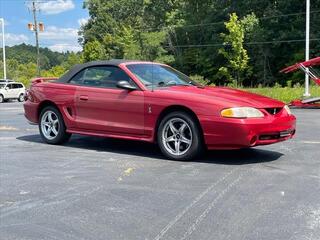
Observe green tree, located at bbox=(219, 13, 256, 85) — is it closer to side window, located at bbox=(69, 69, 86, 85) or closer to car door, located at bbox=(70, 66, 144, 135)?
side window, located at bbox=(69, 69, 86, 85)

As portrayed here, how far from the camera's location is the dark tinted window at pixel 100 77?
7.72m

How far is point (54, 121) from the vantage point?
8.55 metres

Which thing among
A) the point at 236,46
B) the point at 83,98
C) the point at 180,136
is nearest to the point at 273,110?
the point at 180,136

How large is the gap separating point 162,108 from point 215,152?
118 cm

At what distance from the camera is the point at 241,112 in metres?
6.56

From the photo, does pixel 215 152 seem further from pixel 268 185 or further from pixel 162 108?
pixel 268 185

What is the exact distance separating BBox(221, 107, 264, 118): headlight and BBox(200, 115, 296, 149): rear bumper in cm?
7

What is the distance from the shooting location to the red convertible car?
21.7 ft

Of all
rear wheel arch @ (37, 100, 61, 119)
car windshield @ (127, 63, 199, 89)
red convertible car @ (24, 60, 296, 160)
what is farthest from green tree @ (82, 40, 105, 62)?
car windshield @ (127, 63, 199, 89)

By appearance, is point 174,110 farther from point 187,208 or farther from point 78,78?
point 187,208

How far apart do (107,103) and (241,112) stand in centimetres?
215

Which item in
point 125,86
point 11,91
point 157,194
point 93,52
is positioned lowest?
point 11,91

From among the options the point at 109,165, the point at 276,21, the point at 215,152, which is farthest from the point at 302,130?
the point at 276,21

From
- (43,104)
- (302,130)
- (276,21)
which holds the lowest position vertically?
(302,130)
